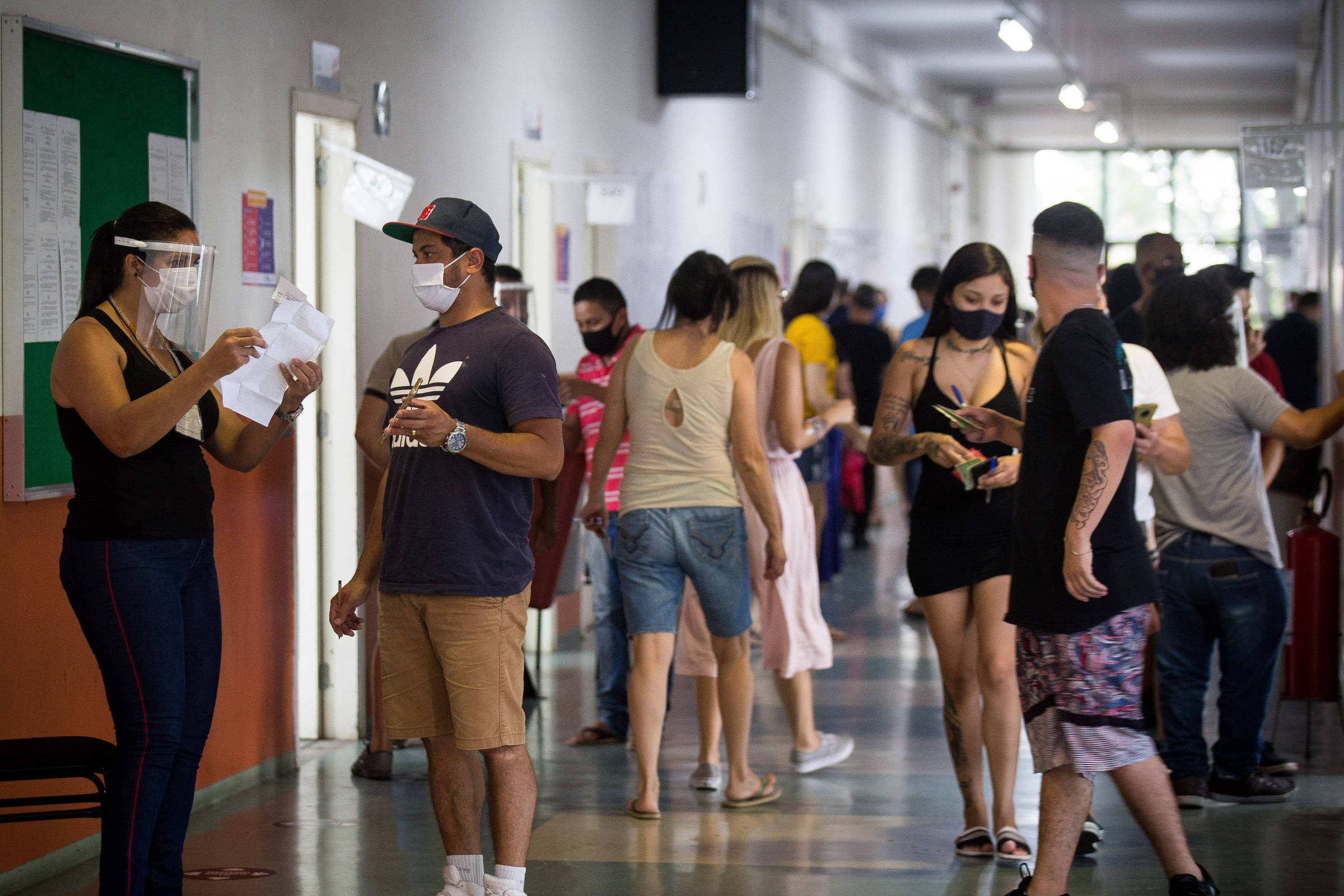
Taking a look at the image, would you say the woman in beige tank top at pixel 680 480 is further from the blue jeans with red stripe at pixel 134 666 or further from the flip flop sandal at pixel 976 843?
the blue jeans with red stripe at pixel 134 666

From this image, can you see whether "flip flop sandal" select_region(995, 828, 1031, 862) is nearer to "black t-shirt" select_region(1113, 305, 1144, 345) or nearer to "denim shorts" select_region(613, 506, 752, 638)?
"denim shorts" select_region(613, 506, 752, 638)

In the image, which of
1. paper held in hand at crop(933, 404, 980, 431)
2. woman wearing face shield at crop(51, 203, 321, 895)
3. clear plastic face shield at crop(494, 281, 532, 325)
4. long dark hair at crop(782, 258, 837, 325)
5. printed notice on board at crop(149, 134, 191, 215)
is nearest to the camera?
woman wearing face shield at crop(51, 203, 321, 895)

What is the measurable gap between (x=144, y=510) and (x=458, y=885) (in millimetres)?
1066

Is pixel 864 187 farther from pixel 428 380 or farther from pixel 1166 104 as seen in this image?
pixel 428 380

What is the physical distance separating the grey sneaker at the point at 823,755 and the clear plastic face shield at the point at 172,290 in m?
2.52

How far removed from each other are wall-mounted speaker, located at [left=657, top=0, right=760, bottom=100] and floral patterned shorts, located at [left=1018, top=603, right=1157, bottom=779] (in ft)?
20.9

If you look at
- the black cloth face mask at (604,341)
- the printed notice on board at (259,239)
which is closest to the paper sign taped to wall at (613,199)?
the black cloth face mask at (604,341)

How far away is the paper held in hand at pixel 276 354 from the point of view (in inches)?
124

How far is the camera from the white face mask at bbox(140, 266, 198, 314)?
3.17m

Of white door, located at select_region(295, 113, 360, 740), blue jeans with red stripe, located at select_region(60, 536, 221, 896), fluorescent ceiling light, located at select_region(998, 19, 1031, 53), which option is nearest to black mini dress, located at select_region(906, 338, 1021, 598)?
blue jeans with red stripe, located at select_region(60, 536, 221, 896)

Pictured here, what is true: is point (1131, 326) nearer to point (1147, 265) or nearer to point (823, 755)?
point (1147, 265)

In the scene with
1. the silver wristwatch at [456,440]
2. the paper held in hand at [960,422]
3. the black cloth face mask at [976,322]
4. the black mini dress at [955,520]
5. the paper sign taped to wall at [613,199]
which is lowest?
the black mini dress at [955,520]

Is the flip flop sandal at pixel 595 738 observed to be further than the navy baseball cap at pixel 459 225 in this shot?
Yes

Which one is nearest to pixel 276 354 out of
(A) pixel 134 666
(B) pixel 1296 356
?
(A) pixel 134 666
